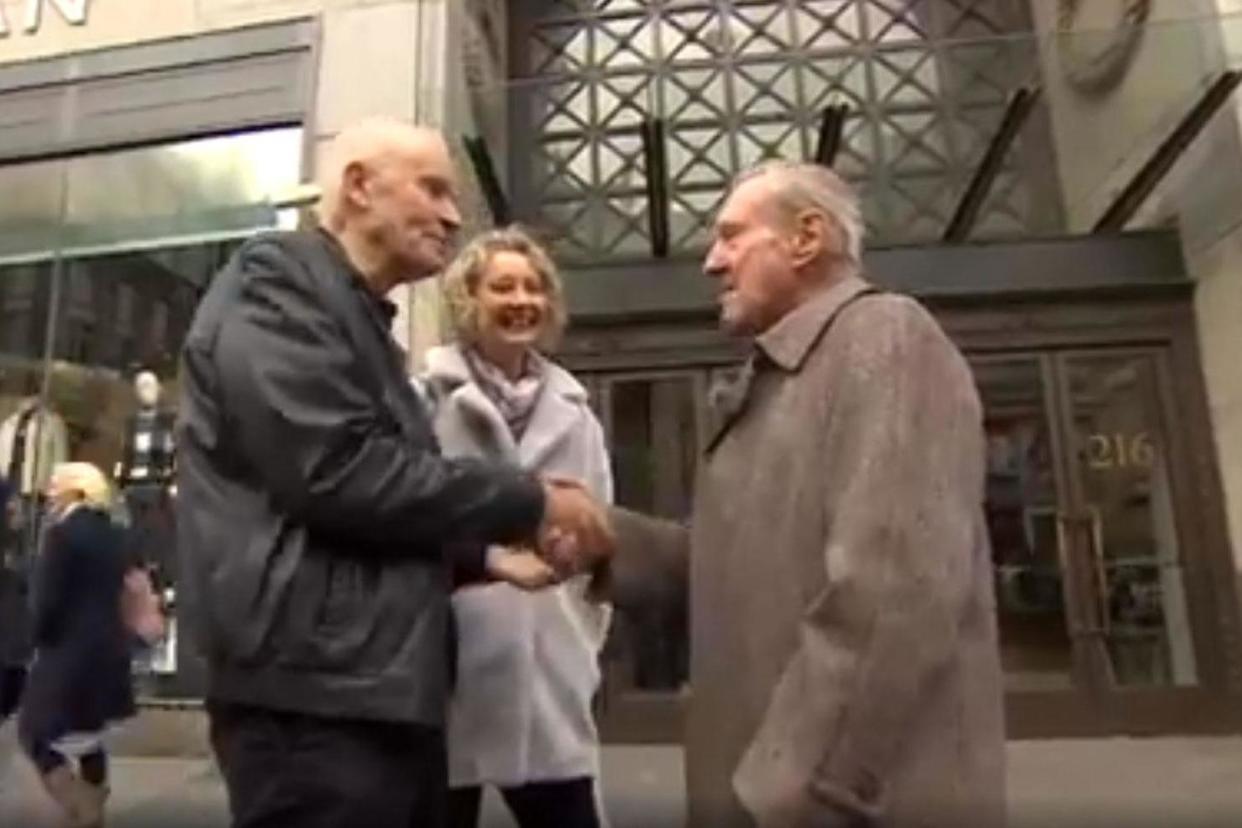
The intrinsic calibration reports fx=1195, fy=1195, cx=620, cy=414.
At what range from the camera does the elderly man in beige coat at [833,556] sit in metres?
1.55

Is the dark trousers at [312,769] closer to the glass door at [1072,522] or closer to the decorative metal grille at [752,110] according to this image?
the glass door at [1072,522]

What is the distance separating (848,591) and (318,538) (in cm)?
73

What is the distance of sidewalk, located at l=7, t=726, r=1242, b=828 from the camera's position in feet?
15.2

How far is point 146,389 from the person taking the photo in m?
7.22

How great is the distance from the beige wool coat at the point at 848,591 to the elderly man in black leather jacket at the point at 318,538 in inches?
13.9

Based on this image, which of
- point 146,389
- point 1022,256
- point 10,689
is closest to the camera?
point 10,689

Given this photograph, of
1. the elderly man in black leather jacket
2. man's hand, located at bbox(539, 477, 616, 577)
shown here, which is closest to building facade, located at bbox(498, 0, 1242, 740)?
man's hand, located at bbox(539, 477, 616, 577)

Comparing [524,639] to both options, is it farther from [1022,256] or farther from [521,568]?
[1022,256]

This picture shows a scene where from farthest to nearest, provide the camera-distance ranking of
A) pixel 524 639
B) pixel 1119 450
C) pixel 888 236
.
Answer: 1. pixel 888 236
2. pixel 1119 450
3. pixel 524 639

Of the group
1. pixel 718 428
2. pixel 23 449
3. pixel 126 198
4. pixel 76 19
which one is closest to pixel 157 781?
pixel 23 449

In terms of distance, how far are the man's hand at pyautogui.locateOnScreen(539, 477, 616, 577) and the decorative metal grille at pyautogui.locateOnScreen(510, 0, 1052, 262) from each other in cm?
617

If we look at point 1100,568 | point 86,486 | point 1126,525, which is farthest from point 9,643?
point 1126,525

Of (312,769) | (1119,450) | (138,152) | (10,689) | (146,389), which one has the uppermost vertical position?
(138,152)

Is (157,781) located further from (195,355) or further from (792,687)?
(792,687)
